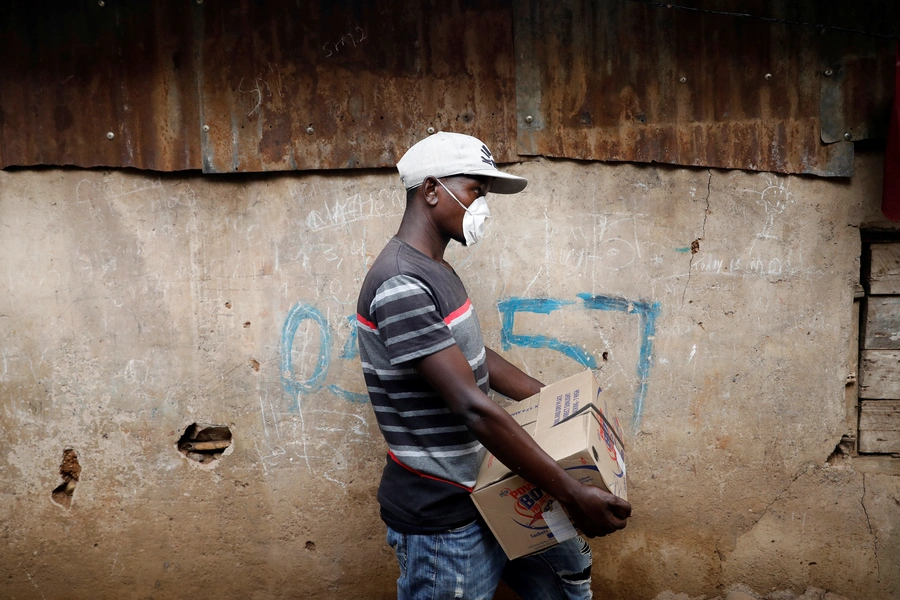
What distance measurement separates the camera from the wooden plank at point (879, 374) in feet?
10.0

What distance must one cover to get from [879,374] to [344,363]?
2.50 meters

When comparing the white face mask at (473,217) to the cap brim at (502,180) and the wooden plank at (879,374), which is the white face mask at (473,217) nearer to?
the cap brim at (502,180)

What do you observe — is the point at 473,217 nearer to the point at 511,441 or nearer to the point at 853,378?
the point at 511,441

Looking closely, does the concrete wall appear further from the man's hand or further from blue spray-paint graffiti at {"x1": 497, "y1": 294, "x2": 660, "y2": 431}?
the man's hand

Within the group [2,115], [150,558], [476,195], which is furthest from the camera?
[150,558]

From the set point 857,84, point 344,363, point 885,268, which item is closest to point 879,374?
point 885,268

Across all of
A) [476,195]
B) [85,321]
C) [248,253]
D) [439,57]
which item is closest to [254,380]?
[248,253]

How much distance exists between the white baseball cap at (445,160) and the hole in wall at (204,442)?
164cm

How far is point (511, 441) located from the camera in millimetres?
1877

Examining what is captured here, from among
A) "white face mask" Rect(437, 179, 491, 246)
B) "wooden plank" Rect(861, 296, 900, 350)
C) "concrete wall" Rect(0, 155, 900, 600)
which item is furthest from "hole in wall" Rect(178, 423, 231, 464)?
"wooden plank" Rect(861, 296, 900, 350)

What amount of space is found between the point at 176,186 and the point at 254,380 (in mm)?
942

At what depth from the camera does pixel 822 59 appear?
9.43ft

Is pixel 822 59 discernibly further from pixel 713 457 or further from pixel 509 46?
pixel 713 457

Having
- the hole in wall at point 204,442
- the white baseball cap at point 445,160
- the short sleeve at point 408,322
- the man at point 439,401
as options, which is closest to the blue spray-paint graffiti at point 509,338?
the hole in wall at point 204,442
